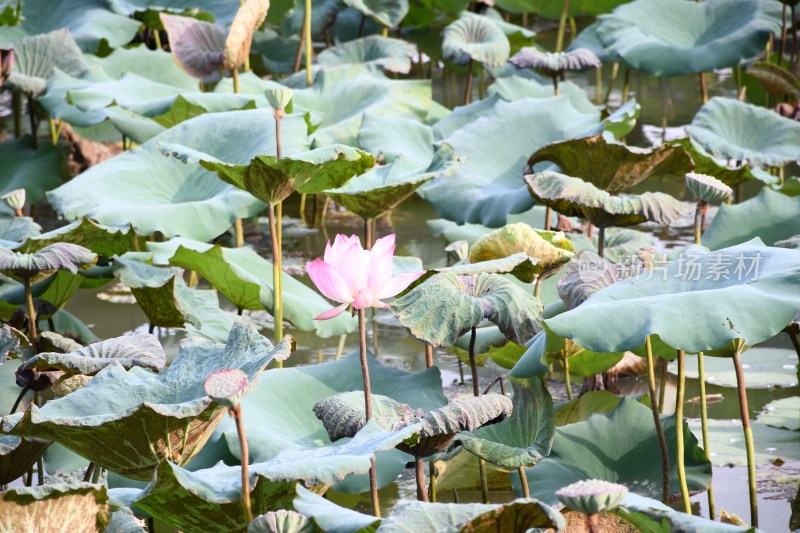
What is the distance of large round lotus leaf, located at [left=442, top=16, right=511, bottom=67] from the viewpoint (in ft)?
13.0

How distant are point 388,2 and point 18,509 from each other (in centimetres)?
375

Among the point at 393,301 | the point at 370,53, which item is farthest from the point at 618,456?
the point at 370,53

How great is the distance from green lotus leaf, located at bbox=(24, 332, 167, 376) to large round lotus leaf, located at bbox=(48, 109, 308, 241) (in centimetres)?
65

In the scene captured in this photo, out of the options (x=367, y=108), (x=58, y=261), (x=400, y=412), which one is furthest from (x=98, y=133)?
(x=400, y=412)

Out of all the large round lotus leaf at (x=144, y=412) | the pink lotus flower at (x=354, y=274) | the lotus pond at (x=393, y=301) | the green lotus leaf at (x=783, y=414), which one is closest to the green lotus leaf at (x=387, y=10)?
the lotus pond at (x=393, y=301)

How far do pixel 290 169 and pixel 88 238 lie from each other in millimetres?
642

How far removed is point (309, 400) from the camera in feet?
6.59

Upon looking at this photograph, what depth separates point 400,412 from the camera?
A: 1697mm

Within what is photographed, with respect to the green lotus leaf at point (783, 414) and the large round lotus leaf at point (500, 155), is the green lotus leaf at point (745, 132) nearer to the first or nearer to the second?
the large round lotus leaf at point (500, 155)

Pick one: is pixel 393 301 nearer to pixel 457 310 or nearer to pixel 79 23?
pixel 457 310

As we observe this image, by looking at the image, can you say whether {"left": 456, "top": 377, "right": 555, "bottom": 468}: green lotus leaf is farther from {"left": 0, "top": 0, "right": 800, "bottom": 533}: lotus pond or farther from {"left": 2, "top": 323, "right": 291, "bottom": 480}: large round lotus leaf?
{"left": 2, "top": 323, "right": 291, "bottom": 480}: large round lotus leaf

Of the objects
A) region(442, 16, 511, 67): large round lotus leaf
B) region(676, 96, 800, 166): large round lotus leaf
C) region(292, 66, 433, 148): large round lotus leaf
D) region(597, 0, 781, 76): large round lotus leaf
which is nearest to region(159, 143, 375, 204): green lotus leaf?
region(292, 66, 433, 148): large round lotus leaf

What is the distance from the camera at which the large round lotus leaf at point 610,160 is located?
A: 2.40 m

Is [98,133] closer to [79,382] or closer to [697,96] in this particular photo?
[79,382]
